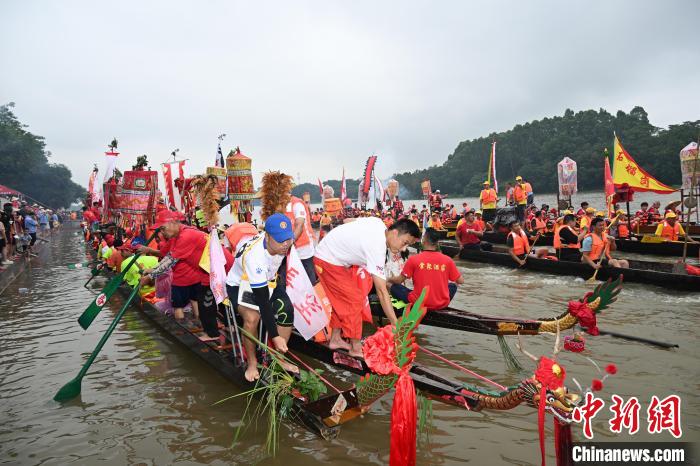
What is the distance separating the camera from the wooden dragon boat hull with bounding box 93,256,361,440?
3.09 meters

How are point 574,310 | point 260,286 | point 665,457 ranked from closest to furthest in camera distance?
1. point 665,457
2. point 260,286
3. point 574,310

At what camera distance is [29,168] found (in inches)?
1982

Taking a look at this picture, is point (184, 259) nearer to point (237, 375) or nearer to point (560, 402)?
point (237, 375)

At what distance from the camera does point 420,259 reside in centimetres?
529

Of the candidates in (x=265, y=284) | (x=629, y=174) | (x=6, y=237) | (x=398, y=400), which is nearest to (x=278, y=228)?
(x=265, y=284)

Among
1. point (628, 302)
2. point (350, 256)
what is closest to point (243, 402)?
point (350, 256)

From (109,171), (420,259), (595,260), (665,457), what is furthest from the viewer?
(109,171)

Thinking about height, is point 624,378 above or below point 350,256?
below

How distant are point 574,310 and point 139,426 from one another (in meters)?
4.21

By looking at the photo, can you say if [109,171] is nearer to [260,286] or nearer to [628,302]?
[260,286]

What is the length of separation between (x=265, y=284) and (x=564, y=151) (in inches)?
2554

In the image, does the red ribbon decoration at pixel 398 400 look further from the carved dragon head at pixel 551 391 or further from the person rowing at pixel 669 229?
the person rowing at pixel 669 229

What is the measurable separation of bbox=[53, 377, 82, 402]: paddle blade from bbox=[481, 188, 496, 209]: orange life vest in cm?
1615

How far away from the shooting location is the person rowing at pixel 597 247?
8.88m
